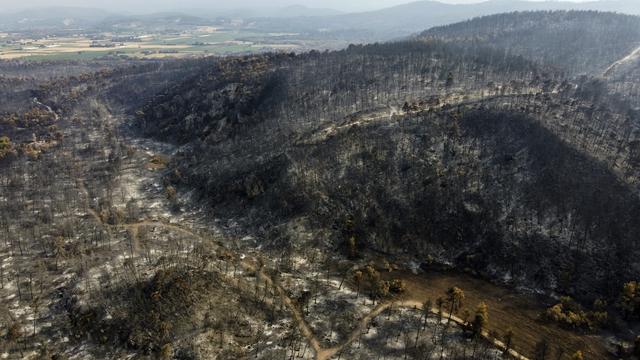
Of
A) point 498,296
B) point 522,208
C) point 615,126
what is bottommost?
point 498,296

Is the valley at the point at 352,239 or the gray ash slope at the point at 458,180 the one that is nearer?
the valley at the point at 352,239

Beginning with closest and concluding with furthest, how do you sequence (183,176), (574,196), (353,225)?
(574,196) → (353,225) → (183,176)

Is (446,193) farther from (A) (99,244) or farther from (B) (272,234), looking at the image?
(A) (99,244)

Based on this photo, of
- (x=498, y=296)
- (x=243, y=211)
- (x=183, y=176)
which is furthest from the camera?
(x=183, y=176)

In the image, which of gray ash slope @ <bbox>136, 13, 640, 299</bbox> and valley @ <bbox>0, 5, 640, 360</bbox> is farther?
gray ash slope @ <bbox>136, 13, 640, 299</bbox>

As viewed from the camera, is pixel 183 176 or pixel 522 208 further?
pixel 183 176

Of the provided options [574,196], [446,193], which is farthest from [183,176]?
[574,196]

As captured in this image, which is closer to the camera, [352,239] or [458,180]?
[352,239]

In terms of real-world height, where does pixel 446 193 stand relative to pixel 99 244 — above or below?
above

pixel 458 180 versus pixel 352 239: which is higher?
pixel 458 180
